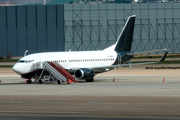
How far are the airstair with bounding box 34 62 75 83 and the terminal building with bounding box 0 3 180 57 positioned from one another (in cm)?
6992

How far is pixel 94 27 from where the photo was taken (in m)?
116

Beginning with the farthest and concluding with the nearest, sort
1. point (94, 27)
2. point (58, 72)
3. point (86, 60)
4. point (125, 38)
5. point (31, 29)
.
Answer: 1. point (31, 29)
2. point (94, 27)
3. point (125, 38)
4. point (86, 60)
5. point (58, 72)

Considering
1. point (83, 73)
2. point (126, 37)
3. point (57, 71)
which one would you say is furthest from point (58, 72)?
point (126, 37)

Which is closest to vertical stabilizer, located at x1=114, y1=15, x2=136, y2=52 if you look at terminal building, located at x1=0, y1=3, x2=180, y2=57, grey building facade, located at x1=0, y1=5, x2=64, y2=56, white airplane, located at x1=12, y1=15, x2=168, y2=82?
white airplane, located at x1=12, y1=15, x2=168, y2=82

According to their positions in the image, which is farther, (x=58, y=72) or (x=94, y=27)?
(x=94, y=27)

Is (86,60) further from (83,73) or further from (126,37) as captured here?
(126,37)

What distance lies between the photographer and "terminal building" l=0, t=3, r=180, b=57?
381 ft

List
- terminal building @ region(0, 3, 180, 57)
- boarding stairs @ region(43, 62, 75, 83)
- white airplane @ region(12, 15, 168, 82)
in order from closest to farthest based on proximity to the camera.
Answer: boarding stairs @ region(43, 62, 75, 83), white airplane @ region(12, 15, 168, 82), terminal building @ region(0, 3, 180, 57)

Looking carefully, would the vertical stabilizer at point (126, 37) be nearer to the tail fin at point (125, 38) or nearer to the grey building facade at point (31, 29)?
the tail fin at point (125, 38)

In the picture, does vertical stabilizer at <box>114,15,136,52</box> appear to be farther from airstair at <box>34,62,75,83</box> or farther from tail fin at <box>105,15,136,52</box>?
airstair at <box>34,62,75,83</box>

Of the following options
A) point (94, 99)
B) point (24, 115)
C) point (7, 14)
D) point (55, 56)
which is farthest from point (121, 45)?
point (7, 14)

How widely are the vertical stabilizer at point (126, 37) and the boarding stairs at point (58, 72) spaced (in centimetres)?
932

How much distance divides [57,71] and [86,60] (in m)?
5.67

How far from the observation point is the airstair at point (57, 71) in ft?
146
